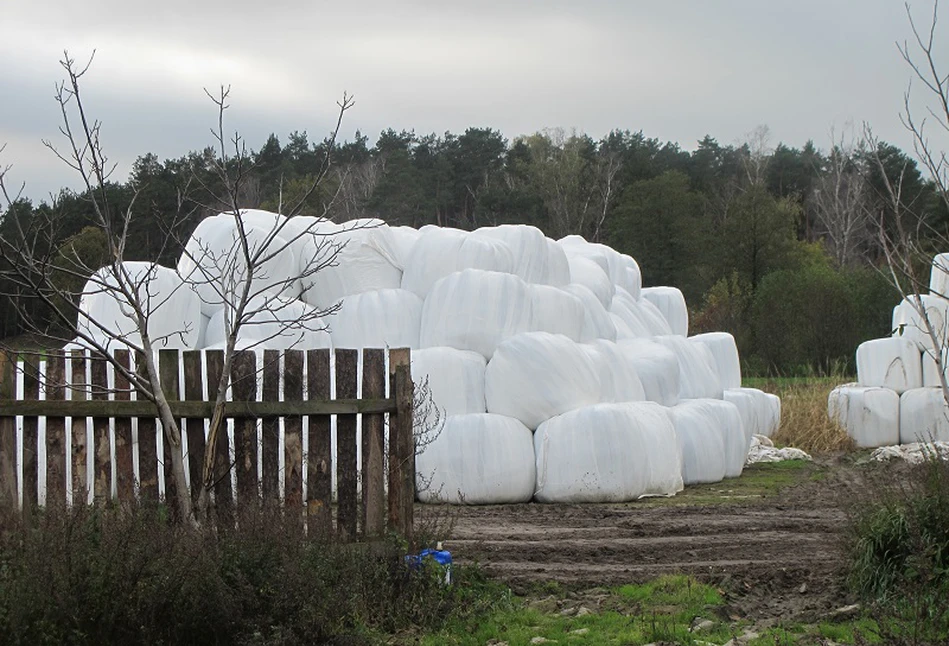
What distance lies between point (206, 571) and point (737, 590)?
12.6ft

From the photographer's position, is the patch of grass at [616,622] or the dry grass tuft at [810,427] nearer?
the patch of grass at [616,622]

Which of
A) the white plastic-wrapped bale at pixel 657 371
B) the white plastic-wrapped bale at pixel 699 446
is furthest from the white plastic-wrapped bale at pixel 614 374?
the white plastic-wrapped bale at pixel 699 446

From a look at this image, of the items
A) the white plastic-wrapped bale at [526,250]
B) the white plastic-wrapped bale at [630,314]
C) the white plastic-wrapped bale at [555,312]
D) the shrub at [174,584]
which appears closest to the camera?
the shrub at [174,584]

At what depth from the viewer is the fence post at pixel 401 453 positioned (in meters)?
7.84

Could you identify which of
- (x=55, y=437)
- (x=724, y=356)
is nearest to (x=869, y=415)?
(x=724, y=356)

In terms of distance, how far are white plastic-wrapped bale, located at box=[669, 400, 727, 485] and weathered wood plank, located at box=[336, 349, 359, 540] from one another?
8.36 metres

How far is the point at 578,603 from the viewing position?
26.1 feet

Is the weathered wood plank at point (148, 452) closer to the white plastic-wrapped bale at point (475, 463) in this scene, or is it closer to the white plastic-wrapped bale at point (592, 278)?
the white plastic-wrapped bale at point (475, 463)

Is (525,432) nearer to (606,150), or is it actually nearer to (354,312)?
(354,312)

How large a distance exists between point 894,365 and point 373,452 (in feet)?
54.9

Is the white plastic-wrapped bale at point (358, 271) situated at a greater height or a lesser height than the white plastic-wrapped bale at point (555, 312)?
greater

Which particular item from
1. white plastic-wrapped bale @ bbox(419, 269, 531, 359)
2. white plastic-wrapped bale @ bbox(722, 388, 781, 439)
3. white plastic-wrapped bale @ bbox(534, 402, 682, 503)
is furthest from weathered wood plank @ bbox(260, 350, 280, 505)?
white plastic-wrapped bale @ bbox(722, 388, 781, 439)

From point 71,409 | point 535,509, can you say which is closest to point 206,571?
point 71,409

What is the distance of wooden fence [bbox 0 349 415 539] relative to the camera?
302 inches
